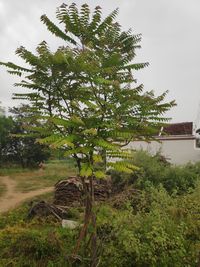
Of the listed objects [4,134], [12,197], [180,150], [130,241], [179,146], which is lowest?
[12,197]

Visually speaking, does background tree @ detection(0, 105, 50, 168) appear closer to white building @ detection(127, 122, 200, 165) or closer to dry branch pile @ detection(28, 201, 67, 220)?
white building @ detection(127, 122, 200, 165)

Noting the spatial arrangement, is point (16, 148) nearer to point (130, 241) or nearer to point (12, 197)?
point (12, 197)

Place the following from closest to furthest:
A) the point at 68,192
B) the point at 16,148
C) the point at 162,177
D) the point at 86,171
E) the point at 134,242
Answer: the point at 86,171
the point at 134,242
the point at 68,192
the point at 162,177
the point at 16,148

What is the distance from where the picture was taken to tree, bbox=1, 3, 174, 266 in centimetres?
379

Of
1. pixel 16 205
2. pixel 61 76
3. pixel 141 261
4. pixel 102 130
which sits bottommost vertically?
pixel 16 205

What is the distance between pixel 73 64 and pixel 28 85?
74 centimetres

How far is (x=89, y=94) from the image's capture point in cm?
432

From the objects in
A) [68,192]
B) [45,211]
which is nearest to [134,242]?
[45,211]

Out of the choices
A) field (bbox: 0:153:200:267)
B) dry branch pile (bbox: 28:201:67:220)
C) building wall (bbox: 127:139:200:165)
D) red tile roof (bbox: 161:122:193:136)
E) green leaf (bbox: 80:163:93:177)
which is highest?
red tile roof (bbox: 161:122:193:136)

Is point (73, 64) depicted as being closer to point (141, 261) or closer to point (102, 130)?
point (102, 130)

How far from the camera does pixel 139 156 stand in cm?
1234

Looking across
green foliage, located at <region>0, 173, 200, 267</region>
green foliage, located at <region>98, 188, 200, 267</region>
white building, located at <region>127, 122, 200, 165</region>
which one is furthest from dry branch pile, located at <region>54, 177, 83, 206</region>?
white building, located at <region>127, 122, 200, 165</region>

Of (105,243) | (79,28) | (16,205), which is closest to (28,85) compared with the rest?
(79,28)

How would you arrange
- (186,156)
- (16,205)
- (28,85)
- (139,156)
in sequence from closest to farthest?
(28,85) < (16,205) < (139,156) < (186,156)
